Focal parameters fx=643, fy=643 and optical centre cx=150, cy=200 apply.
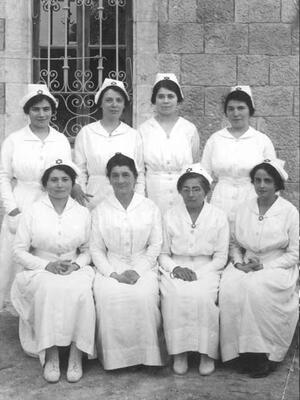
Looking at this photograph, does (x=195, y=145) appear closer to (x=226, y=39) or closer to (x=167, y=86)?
(x=167, y=86)

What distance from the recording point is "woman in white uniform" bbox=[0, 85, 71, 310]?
15.9 feet

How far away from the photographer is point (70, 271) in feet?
14.3

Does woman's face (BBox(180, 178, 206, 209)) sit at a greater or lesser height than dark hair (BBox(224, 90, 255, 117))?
lesser

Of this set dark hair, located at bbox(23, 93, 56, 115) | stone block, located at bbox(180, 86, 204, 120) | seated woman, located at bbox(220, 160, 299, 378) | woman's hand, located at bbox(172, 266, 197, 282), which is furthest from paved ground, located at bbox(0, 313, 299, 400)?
stone block, located at bbox(180, 86, 204, 120)

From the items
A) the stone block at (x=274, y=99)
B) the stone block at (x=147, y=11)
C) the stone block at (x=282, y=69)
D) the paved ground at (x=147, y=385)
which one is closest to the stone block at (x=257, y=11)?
the stone block at (x=282, y=69)

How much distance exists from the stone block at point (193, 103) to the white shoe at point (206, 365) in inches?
112

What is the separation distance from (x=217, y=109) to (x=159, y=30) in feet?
3.17

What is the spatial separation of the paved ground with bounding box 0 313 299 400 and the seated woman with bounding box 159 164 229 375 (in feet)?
0.43

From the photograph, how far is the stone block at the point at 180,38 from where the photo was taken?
6.33m

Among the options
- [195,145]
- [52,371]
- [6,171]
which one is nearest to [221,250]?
[195,145]

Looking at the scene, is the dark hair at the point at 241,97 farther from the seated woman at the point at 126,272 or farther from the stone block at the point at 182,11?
the stone block at the point at 182,11

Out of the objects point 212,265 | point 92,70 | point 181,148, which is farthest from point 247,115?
point 92,70

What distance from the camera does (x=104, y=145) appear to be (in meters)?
5.00

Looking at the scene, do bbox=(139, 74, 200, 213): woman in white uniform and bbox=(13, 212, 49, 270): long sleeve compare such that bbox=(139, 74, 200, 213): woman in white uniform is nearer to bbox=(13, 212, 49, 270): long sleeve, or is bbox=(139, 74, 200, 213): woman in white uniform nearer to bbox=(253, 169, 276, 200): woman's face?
bbox=(253, 169, 276, 200): woman's face
